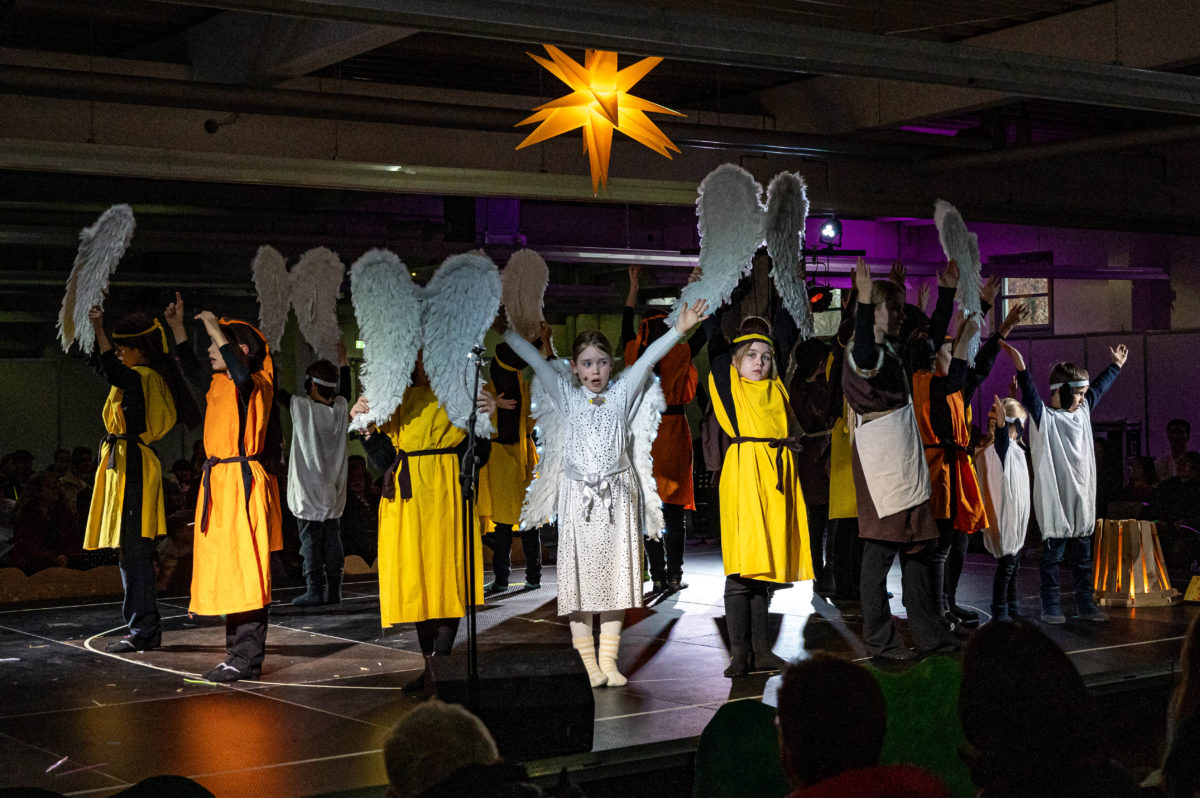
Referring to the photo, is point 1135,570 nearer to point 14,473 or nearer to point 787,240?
point 787,240

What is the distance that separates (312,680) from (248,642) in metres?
0.32

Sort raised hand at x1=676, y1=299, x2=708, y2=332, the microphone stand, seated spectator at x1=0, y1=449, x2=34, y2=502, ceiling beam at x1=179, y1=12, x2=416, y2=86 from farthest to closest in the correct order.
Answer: seated spectator at x1=0, y1=449, x2=34, y2=502, ceiling beam at x1=179, y1=12, x2=416, y2=86, raised hand at x1=676, y1=299, x2=708, y2=332, the microphone stand

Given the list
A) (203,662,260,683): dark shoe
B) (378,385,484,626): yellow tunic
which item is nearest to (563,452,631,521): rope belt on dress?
(378,385,484,626): yellow tunic

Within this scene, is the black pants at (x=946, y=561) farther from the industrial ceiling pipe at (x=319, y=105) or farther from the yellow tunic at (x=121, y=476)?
the industrial ceiling pipe at (x=319, y=105)

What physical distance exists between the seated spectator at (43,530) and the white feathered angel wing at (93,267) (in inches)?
114

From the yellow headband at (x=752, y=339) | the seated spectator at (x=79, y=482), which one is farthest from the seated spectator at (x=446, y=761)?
the seated spectator at (x=79, y=482)

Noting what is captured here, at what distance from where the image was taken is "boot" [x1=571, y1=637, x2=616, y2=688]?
5.36m

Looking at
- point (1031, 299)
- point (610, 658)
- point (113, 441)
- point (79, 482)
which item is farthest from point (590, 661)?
point (1031, 299)

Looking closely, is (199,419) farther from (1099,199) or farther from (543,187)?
(1099,199)

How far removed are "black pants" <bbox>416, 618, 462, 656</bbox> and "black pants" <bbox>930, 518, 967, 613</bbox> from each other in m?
2.03

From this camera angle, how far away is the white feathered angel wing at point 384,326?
528cm

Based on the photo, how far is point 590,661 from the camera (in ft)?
17.6

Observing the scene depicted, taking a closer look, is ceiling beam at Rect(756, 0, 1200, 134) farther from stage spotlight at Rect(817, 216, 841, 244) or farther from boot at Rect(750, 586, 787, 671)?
boot at Rect(750, 586, 787, 671)

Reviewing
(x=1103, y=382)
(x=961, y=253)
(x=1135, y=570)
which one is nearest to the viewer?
(x=961, y=253)
